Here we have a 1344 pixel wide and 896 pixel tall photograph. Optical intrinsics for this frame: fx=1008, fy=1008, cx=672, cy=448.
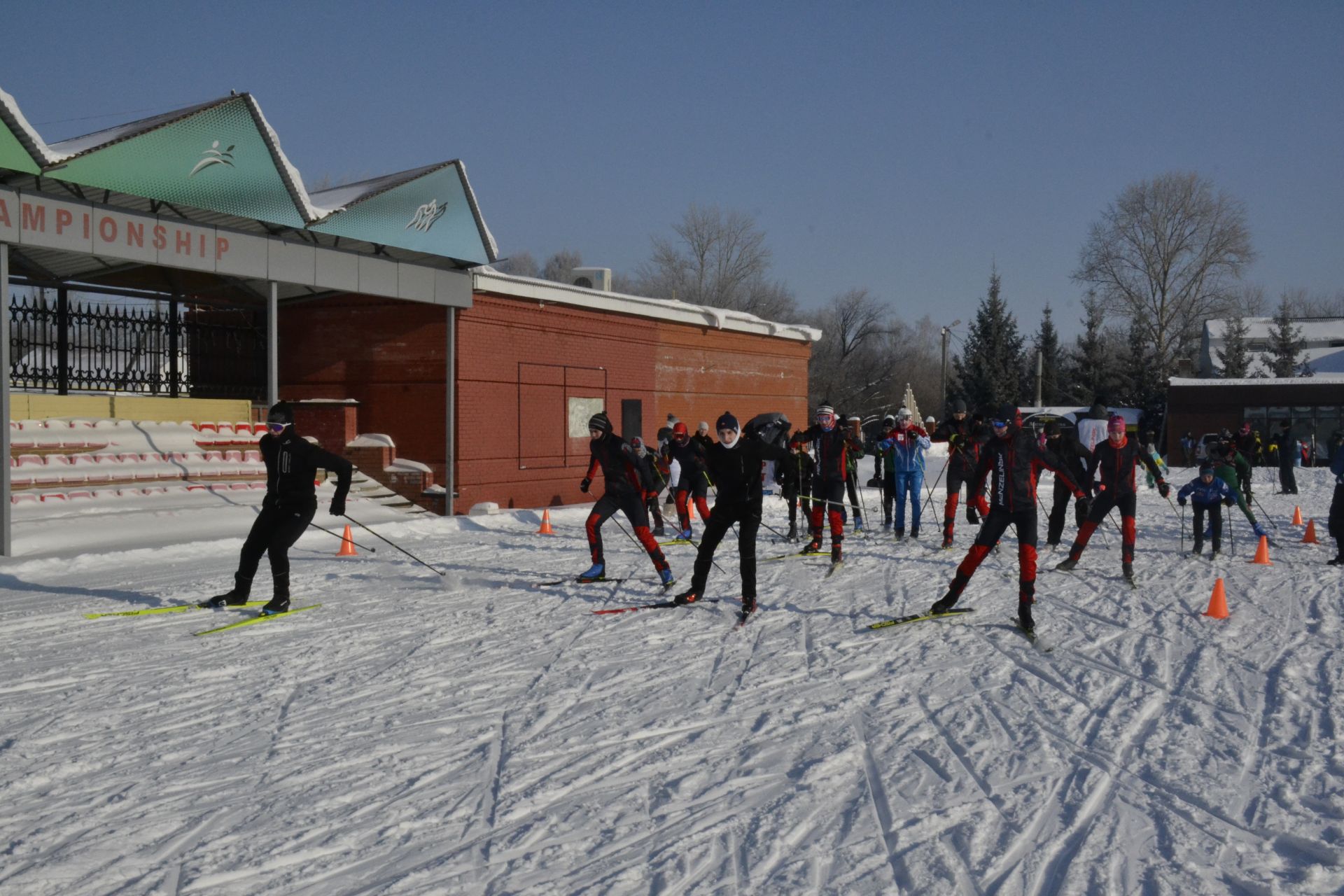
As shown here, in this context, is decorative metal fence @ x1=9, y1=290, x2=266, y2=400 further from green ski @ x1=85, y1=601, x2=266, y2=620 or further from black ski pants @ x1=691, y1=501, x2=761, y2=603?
black ski pants @ x1=691, y1=501, x2=761, y2=603

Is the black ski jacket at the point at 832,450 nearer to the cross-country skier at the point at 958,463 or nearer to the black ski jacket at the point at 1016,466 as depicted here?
the cross-country skier at the point at 958,463

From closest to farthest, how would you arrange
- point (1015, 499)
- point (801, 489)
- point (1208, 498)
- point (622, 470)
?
point (1015, 499), point (622, 470), point (1208, 498), point (801, 489)

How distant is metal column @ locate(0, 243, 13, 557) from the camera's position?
11.5 m

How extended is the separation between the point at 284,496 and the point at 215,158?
7.43 meters

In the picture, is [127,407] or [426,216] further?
[426,216]

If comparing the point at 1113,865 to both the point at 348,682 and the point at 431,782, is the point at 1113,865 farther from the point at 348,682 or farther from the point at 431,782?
the point at 348,682

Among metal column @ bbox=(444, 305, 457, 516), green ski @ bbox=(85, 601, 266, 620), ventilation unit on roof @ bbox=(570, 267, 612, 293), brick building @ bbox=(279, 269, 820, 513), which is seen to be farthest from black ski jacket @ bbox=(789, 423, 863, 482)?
ventilation unit on roof @ bbox=(570, 267, 612, 293)

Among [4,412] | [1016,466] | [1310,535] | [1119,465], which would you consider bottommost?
[1310,535]

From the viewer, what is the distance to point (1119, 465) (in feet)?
36.2

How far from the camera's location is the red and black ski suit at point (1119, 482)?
10875mm

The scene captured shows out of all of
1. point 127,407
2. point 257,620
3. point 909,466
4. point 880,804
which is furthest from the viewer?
point 127,407

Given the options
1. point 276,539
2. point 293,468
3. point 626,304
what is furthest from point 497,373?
point 276,539

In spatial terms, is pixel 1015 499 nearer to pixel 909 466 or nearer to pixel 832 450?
pixel 832 450

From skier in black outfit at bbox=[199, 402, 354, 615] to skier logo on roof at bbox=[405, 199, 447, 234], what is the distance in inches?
346
